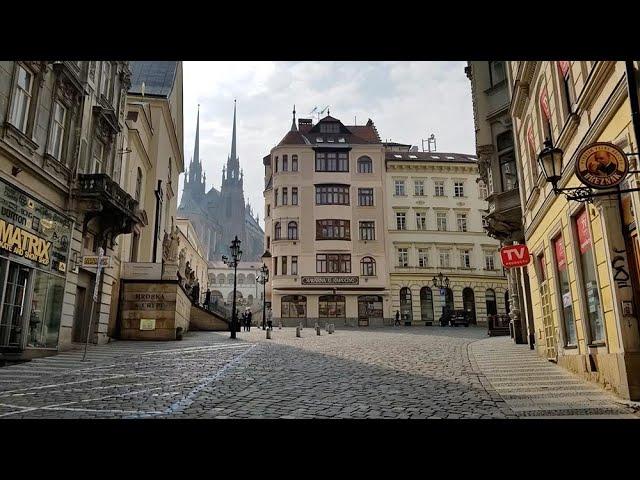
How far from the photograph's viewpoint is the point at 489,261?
4750cm

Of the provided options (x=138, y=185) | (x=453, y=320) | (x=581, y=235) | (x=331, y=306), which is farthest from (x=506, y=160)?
(x=331, y=306)

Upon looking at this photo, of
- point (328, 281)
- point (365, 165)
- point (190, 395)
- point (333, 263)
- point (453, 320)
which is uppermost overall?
point (365, 165)

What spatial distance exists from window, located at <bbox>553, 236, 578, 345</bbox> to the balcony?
1411 centimetres

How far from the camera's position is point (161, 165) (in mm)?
33000

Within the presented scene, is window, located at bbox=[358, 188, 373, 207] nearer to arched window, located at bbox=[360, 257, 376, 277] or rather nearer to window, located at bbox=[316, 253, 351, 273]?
arched window, located at bbox=[360, 257, 376, 277]

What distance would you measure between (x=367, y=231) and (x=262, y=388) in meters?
38.4

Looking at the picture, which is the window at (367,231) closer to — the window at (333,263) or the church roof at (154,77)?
the window at (333,263)

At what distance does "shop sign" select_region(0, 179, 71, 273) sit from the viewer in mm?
12078

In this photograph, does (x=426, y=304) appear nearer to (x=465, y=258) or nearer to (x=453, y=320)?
(x=453, y=320)
